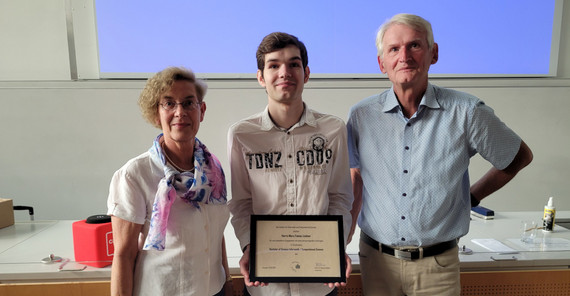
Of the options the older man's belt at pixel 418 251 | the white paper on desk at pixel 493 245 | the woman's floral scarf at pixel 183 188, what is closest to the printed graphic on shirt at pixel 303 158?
the woman's floral scarf at pixel 183 188

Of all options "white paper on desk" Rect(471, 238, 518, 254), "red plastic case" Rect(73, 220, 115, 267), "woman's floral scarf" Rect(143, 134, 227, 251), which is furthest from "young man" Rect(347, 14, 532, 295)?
"red plastic case" Rect(73, 220, 115, 267)

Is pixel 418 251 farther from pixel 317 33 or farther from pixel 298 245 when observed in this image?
pixel 317 33

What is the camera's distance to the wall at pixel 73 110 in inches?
140

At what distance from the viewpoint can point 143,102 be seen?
4.59ft

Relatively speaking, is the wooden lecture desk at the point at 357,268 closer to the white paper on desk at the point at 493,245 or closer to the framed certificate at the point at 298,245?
the white paper on desk at the point at 493,245

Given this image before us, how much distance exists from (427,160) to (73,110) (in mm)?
3587

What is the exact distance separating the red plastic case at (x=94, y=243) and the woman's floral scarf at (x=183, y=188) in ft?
1.95

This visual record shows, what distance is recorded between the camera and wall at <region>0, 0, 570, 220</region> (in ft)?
11.7

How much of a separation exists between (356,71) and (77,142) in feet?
10.2

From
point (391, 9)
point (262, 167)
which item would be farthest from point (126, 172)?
point (391, 9)

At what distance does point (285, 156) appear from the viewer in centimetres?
151

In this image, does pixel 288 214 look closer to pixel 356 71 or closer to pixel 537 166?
pixel 356 71

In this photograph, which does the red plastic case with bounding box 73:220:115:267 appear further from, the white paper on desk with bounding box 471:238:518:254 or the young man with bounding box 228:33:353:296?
the white paper on desk with bounding box 471:238:518:254

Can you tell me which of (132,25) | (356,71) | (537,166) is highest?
(132,25)
